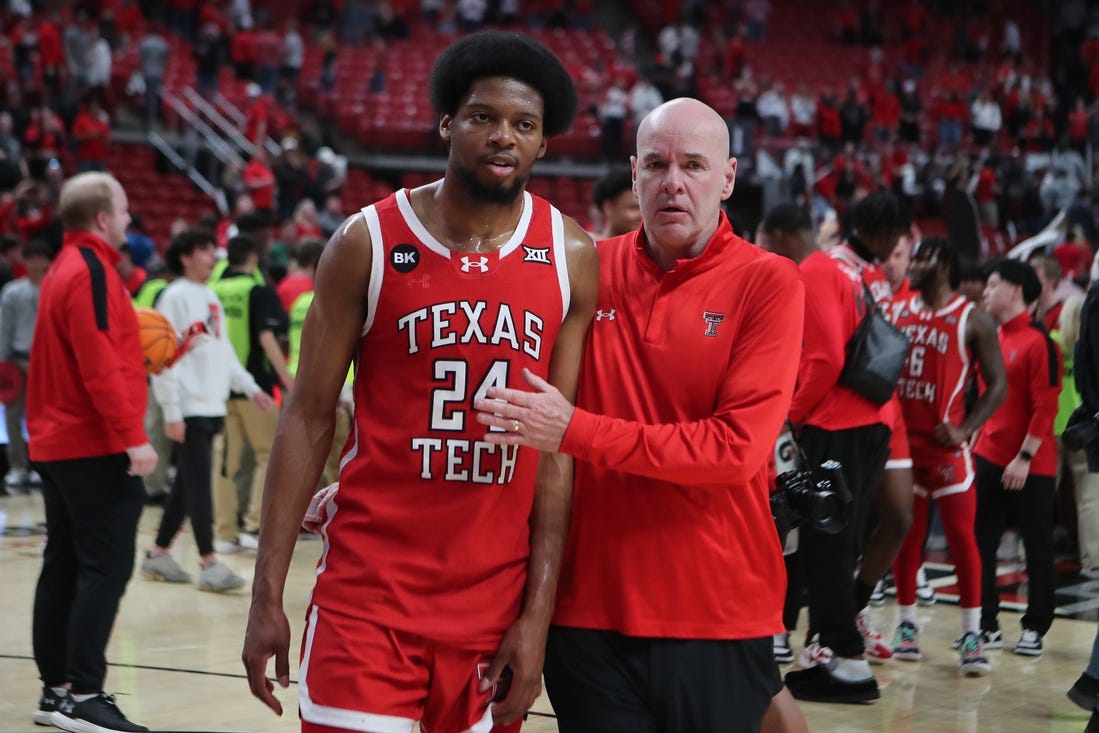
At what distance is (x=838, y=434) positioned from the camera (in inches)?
208

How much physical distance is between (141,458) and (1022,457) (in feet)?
13.1

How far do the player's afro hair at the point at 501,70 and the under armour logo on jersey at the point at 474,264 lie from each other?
12.6 inches

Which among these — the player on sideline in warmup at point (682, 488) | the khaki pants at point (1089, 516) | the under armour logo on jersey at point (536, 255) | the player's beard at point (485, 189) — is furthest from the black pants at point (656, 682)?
the khaki pants at point (1089, 516)

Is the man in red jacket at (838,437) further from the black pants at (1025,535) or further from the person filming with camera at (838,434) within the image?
the black pants at (1025,535)

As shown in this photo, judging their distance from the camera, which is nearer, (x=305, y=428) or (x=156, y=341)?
(x=305, y=428)

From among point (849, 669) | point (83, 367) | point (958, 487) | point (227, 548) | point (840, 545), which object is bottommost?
point (227, 548)

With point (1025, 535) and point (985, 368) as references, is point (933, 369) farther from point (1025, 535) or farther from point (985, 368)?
point (1025, 535)

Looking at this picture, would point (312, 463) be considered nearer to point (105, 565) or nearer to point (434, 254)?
point (434, 254)

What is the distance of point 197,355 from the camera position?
24.5ft

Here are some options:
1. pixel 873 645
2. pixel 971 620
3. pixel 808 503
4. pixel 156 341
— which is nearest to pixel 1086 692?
pixel 971 620

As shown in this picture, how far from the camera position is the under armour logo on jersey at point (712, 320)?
2783 millimetres

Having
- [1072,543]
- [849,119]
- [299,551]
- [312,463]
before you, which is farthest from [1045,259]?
[849,119]

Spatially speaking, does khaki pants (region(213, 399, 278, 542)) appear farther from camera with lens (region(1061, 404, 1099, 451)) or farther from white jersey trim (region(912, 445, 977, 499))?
camera with lens (region(1061, 404, 1099, 451))

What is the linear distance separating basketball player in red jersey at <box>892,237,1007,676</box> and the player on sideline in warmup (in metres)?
3.40
